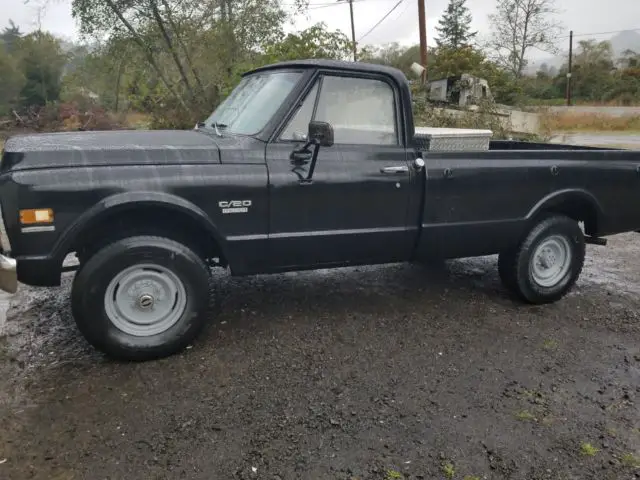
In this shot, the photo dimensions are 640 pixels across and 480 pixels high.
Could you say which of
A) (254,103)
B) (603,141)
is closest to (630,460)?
(254,103)

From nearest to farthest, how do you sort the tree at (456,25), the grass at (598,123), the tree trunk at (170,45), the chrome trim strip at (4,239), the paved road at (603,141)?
the chrome trim strip at (4,239)
the tree trunk at (170,45)
the paved road at (603,141)
the grass at (598,123)
the tree at (456,25)

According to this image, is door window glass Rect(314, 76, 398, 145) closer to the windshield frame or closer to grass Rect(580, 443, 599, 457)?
the windshield frame

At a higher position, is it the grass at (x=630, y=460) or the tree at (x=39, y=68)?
the tree at (x=39, y=68)

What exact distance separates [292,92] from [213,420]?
2335 mm

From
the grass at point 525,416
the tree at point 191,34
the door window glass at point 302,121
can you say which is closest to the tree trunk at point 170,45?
the tree at point 191,34

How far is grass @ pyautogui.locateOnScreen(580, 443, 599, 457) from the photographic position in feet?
9.04

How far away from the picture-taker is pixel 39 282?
337cm

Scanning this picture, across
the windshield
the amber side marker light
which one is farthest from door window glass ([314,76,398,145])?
the amber side marker light

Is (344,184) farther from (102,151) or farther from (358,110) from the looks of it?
(102,151)

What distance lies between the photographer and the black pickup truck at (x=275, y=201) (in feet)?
10.9

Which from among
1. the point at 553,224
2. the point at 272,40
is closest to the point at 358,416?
the point at 553,224

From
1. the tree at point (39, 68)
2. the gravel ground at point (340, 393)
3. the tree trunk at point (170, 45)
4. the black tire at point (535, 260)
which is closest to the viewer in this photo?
the gravel ground at point (340, 393)

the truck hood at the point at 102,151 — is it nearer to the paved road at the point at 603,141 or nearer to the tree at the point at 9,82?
the paved road at the point at 603,141

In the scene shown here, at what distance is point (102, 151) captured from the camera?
3.44m
